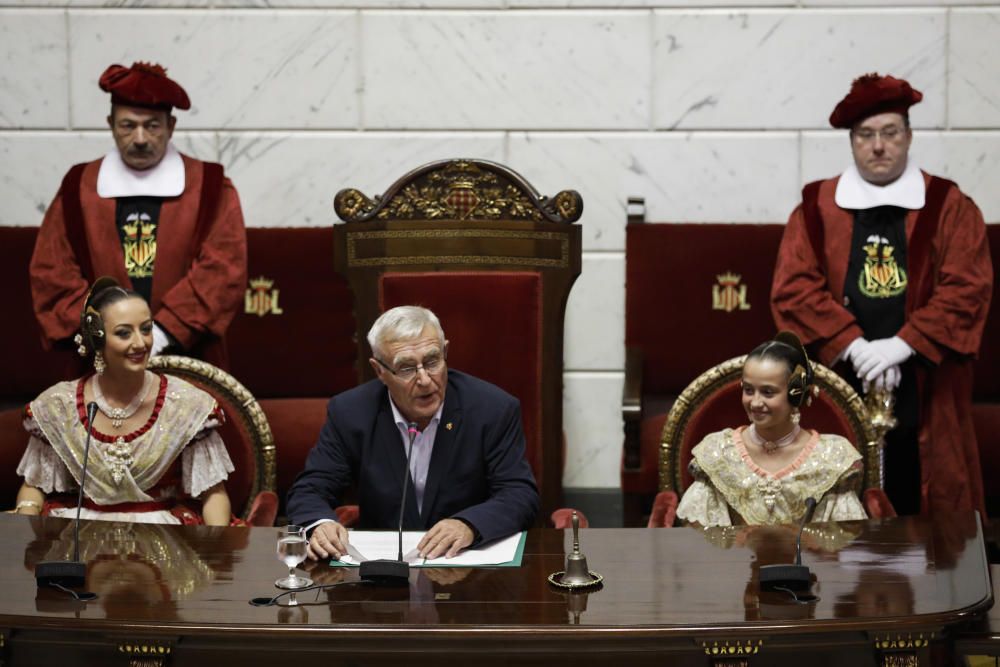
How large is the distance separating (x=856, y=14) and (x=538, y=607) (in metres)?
3.58

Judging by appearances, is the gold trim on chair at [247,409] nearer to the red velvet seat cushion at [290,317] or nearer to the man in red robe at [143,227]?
the man in red robe at [143,227]

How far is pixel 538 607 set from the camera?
2484mm

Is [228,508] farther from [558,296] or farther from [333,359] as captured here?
[333,359]

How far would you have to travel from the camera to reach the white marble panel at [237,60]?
547cm

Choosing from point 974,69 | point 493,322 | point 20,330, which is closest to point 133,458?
point 493,322

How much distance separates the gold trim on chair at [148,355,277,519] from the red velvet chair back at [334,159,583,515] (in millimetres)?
387

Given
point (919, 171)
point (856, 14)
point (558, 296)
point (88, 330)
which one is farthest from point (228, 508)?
point (856, 14)

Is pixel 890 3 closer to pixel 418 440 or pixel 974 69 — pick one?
pixel 974 69

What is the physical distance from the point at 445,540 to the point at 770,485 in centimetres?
95

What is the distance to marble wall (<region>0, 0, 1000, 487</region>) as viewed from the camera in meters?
5.38

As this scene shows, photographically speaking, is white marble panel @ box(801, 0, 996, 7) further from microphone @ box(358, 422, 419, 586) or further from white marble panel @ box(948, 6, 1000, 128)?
→ microphone @ box(358, 422, 419, 586)

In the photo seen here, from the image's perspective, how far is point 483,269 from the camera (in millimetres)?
3965

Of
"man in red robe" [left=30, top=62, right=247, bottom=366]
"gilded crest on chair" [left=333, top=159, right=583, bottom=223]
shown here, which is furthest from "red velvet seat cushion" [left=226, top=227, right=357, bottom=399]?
"gilded crest on chair" [left=333, top=159, right=583, bottom=223]

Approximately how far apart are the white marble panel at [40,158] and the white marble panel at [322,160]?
6.6 inches
